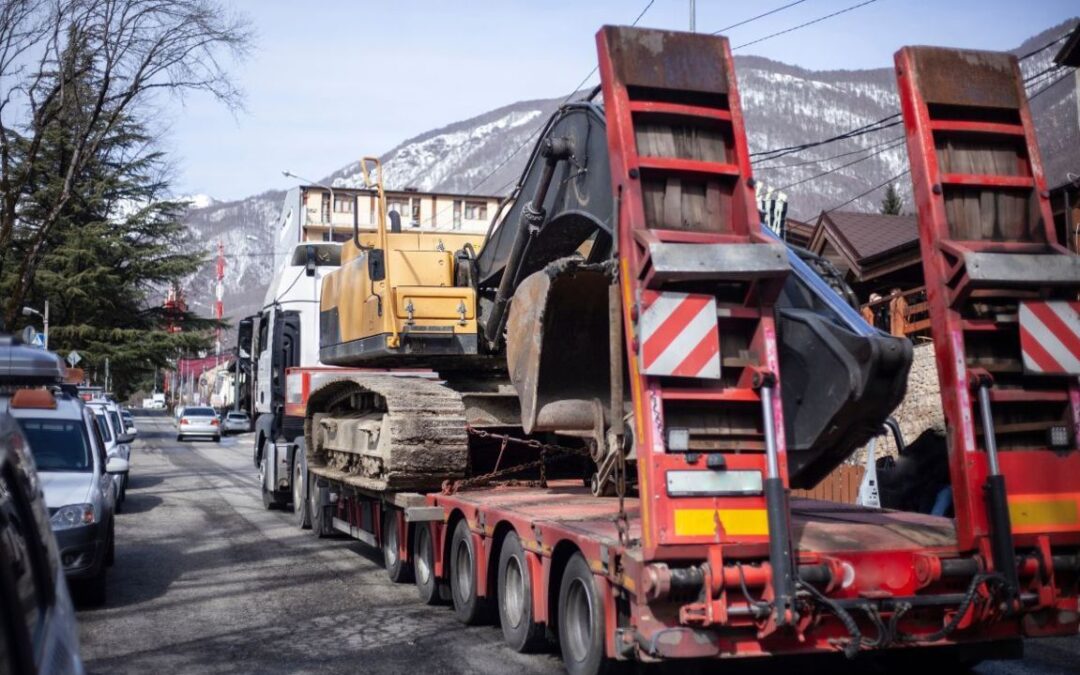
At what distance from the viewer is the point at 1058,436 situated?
633cm

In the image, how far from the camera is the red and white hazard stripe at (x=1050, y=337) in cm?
627

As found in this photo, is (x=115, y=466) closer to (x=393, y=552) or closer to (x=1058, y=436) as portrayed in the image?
(x=393, y=552)

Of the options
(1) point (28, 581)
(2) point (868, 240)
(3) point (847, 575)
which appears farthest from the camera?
(2) point (868, 240)

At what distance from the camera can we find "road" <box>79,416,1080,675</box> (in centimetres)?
791

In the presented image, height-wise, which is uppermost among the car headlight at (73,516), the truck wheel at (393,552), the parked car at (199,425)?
the parked car at (199,425)

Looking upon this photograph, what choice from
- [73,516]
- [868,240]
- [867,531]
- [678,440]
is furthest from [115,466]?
[868,240]

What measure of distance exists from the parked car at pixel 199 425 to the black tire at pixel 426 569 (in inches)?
1613

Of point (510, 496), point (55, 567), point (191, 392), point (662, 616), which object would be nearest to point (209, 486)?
point (510, 496)

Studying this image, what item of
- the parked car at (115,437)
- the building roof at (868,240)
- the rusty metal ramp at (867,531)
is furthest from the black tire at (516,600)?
the building roof at (868,240)

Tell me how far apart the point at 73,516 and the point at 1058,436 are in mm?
7951

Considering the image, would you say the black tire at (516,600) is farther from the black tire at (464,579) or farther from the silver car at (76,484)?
the silver car at (76,484)

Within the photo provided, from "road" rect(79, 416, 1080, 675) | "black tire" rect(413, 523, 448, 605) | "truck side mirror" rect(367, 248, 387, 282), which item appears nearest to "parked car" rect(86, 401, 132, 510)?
"road" rect(79, 416, 1080, 675)

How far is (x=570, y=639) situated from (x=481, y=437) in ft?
12.9

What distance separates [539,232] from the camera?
9086 millimetres
